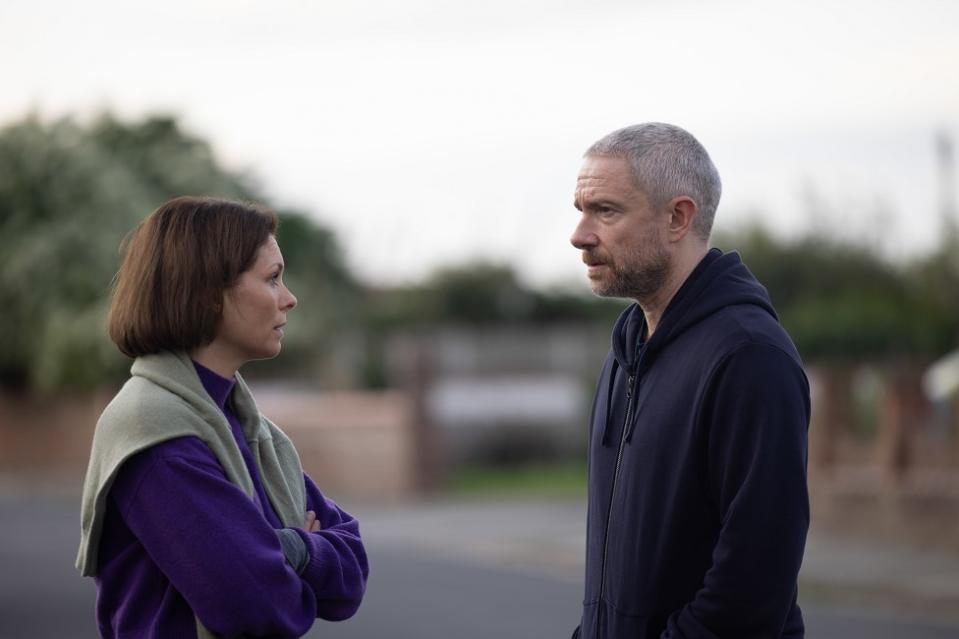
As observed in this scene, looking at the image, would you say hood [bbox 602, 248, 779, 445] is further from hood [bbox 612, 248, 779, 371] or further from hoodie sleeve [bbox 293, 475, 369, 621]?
hoodie sleeve [bbox 293, 475, 369, 621]

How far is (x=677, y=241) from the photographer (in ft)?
10.4

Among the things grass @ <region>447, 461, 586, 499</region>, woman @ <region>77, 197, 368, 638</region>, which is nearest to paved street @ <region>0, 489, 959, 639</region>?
grass @ <region>447, 461, 586, 499</region>

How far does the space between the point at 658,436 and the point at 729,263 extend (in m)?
0.47

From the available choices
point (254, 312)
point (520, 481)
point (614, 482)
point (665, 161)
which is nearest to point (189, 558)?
point (254, 312)

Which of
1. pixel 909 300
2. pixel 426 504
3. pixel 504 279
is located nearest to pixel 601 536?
pixel 426 504

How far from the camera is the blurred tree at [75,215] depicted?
1107 inches

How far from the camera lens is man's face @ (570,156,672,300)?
3.12 m

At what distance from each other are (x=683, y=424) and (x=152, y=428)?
113 cm

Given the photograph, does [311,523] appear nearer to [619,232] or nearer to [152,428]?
[152,428]

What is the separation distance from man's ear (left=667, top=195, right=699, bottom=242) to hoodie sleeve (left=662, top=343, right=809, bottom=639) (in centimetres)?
39

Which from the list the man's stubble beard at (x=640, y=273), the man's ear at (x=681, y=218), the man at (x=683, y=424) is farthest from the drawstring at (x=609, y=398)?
the man's ear at (x=681, y=218)

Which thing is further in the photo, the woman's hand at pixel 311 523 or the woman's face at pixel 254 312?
the woman's hand at pixel 311 523

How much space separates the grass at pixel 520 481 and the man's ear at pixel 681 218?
20.2 meters

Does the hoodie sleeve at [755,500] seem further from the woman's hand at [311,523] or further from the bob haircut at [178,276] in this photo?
the bob haircut at [178,276]
